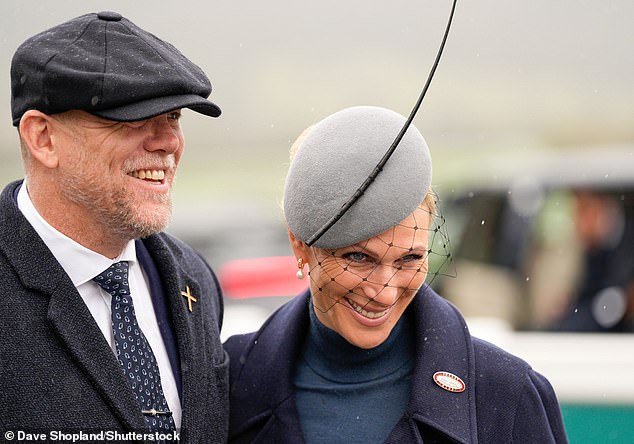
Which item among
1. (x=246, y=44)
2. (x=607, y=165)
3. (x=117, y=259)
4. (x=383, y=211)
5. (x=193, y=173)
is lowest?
(x=193, y=173)

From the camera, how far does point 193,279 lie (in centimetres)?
356

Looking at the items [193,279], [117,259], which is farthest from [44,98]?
[193,279]

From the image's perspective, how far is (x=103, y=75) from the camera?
117 inches

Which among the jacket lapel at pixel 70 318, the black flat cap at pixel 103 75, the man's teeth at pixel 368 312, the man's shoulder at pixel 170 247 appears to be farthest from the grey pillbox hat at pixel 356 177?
the jacket lapel at pixel 70 318

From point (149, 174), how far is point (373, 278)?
734 millimetres

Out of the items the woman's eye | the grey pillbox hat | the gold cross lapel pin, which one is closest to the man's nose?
the grey pillbox hat

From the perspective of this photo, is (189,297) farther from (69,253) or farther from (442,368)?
(442,368)

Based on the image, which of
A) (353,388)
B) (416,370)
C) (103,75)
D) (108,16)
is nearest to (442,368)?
(416,370)

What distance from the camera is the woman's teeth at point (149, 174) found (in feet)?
10.3

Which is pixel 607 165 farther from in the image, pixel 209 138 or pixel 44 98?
pixel 209 138

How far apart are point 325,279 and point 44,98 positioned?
0.97 metres

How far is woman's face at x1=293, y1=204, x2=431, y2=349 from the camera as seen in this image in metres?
3.07

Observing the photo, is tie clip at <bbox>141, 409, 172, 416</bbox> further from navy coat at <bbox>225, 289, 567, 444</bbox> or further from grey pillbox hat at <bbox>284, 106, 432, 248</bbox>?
grey pillbox hat at <bbox>284, 106, 432, 248</bbox>

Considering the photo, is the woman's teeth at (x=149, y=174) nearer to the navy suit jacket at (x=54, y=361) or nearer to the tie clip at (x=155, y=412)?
the navy suit jacket at (x=54, y=361)
